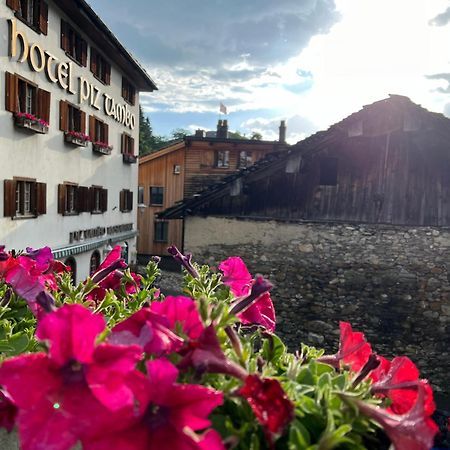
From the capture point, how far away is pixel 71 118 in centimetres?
1304

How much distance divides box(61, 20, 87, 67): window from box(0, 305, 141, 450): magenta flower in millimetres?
12889

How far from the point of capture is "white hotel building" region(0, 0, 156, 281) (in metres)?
9.84

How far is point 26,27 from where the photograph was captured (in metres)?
10.2

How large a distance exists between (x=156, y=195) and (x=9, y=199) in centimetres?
1414

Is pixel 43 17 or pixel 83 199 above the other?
pixel 43 17

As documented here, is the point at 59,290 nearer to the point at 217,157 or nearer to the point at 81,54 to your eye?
the point at 81,54

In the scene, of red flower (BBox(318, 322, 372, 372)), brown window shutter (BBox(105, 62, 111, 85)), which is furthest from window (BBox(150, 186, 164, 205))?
red flower (BBox(318, 322, 372, 372))

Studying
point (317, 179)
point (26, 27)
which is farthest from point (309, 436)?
point (26, 27)

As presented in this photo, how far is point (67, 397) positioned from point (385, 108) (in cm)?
1054

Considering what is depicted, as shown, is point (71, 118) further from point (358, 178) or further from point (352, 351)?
point (352, 351)

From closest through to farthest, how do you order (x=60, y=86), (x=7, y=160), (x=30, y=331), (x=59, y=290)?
1. (x=30, y=331)
2. (x=59, y=290)
3. (x=7, y=160)
4. (x=60, y=86)

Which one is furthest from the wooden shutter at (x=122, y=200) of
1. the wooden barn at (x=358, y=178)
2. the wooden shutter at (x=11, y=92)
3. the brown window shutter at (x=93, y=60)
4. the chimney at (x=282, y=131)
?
the chimney at (x=282, y=131)

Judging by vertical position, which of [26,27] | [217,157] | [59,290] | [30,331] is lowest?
[30,331]

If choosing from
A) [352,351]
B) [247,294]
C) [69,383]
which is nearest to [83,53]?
[247,294]
